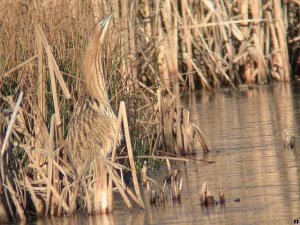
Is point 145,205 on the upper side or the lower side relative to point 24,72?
lower

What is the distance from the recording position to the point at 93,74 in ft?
28.9

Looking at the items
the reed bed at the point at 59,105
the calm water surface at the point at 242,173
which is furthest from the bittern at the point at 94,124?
the calm water surface at the point at 242,173

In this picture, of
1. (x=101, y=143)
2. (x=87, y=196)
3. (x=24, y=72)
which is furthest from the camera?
(x=24, y=72)

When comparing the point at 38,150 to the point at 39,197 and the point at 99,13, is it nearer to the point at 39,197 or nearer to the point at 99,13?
the point at 39,197

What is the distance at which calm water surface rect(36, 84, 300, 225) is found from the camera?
7.56m

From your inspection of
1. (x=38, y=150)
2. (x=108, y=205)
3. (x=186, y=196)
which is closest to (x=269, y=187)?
(x=186, y=196)

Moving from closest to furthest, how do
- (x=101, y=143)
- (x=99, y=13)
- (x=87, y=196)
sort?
(x=87, y=196) < (x=101, y=143) < (x=99, y=13)

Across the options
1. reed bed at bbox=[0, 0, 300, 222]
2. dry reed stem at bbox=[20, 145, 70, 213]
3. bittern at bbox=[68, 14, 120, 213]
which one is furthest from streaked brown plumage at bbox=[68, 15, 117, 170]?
dry reed stem at bbox=[20, 145, 70, 213]

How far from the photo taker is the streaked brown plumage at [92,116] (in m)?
8.37

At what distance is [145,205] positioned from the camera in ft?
26.8

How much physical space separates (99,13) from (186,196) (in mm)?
2646

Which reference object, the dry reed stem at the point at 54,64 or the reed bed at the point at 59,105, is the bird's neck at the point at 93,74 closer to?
the reed bed at the point at 59,105

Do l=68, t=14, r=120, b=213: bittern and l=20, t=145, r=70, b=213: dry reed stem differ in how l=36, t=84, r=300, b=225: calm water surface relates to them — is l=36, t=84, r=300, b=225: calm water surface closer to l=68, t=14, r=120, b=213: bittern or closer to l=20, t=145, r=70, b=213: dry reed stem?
l=20, t=145, r=70, b=213: dry reed stem

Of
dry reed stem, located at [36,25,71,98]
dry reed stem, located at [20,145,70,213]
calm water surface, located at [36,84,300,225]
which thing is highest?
→ dry reed stem, located at [36,25,71,98]
